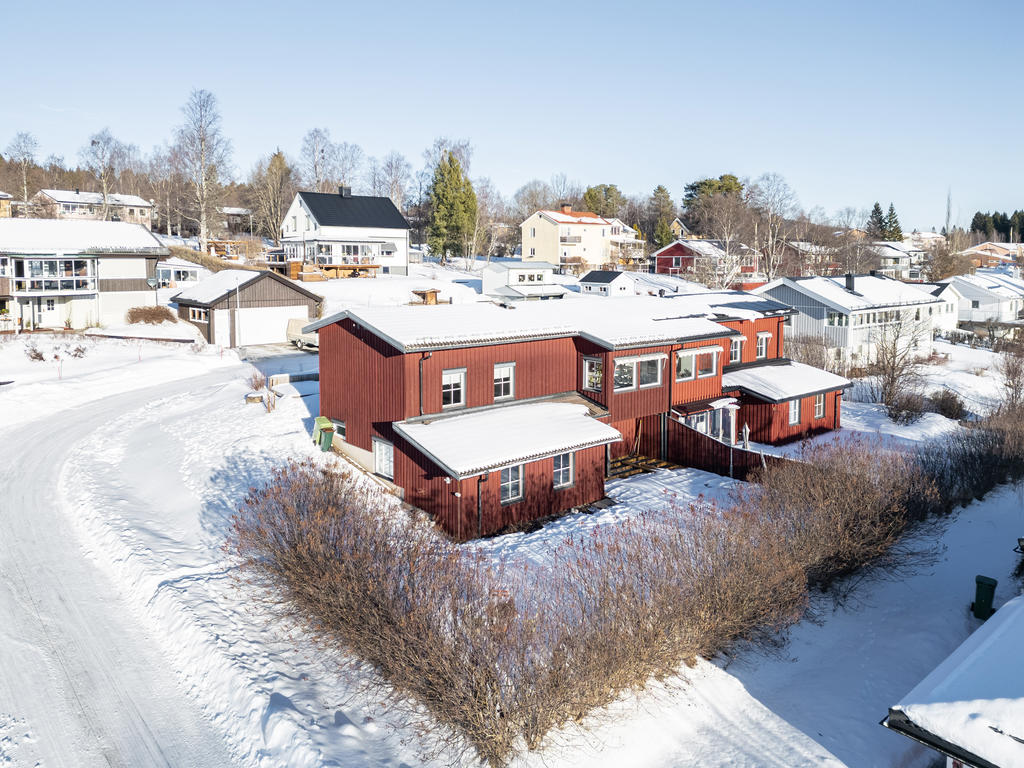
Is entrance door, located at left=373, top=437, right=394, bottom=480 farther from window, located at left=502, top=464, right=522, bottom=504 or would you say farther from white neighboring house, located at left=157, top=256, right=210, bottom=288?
white neighboring house, located at left=157, top=256, right=210, bottom=288

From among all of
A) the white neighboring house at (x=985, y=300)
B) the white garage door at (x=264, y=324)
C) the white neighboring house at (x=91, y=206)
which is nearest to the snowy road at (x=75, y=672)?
the white garage door at (x=264, y=324)

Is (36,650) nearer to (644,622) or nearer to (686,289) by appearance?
(644,622)

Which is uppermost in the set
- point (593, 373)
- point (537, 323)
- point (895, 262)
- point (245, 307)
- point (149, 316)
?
point (895, 262)

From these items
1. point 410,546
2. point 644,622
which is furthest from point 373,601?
point 644,622

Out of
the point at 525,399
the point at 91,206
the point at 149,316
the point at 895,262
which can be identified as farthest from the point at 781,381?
the point at 91,206

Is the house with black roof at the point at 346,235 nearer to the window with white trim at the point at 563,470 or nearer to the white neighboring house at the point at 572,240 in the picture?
the white neighboring house at the point at 572,240

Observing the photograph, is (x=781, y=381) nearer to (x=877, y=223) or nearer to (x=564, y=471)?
(x=564, y=471)
